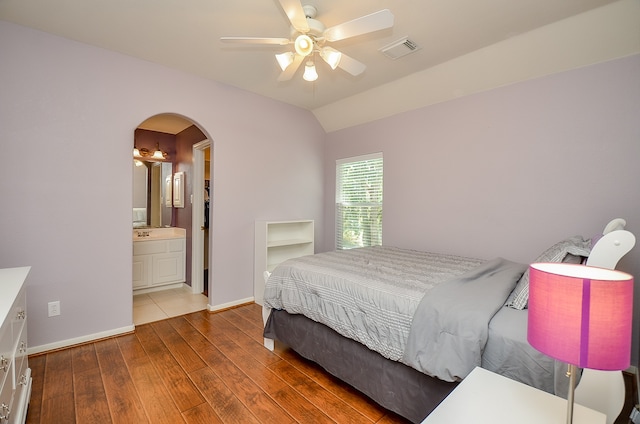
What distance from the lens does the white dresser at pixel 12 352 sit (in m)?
1.20

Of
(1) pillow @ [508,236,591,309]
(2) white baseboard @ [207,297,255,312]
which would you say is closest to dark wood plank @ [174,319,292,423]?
(2) white baseboard @ [207,297,255,312]

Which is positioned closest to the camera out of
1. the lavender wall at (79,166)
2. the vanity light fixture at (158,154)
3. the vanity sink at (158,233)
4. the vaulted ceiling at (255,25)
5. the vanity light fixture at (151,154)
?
the vaulted ceiling at (255,25)

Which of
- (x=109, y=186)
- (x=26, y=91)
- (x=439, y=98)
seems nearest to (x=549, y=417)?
(x=439, y=98)

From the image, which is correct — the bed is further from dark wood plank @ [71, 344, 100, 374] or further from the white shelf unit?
dark wood plank @ [71, 344, 100, 374]

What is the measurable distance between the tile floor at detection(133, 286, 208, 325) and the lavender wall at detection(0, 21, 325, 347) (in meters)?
0.38

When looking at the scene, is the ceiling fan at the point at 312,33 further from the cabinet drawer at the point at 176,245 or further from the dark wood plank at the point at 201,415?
the cabinet drawer at the point at 176,245

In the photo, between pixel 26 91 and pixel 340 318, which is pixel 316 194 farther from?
pixel 26 91

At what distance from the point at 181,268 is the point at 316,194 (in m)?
2.26

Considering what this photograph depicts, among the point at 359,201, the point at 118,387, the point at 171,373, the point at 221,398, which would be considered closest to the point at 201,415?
the point at 221,398

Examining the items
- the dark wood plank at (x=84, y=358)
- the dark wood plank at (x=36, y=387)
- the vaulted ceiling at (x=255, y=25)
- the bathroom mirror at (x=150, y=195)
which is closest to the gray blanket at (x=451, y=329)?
the vaulted ceiling at (x=255, y=25)

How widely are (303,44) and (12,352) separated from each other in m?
2.29

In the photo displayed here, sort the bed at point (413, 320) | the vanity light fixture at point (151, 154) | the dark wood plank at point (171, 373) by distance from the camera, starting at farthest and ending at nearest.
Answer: the vanity light fixture at point (151, 154) < the dark wood plank at point (171, 373) < the bed at point (413, 320)

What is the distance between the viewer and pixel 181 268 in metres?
4.26

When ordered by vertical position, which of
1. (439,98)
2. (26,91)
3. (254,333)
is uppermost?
(439,98)
